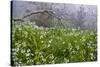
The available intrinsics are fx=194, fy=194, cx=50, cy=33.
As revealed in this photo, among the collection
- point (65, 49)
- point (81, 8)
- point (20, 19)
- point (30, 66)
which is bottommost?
point (30, 66)

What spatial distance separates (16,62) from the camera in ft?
7.64

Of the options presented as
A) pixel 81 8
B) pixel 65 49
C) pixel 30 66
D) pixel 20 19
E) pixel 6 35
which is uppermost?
pixel 81 8

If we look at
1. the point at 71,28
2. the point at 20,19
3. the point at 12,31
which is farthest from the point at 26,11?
the point at 71,28

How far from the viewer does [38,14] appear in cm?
240

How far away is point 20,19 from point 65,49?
0.68 meters

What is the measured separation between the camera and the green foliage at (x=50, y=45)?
2338 millimetres

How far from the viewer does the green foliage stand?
2338 mm

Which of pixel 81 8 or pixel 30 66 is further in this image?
pixel 81 8

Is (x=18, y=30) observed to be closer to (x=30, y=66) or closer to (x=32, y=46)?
(x=32, y=46)

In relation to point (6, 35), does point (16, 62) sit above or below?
below

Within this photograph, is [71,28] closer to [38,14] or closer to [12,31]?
[38,14]

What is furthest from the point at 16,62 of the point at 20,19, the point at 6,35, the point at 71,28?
the point at 71,28

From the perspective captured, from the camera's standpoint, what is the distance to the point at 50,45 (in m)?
2.43

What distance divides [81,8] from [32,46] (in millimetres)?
807
